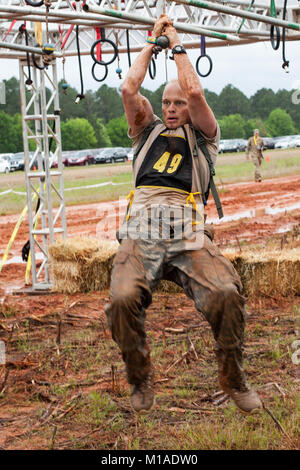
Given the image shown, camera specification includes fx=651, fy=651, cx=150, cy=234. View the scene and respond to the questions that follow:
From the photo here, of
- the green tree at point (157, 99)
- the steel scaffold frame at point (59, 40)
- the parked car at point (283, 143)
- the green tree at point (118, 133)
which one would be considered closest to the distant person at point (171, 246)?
the green tree at point (157, 99)

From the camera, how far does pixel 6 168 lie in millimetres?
42312

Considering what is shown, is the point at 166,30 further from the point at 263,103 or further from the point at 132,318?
the point at 263,103

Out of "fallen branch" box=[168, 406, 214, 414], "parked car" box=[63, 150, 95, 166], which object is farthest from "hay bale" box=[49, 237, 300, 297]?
"parked car" box=[63, 150, 95, 166]

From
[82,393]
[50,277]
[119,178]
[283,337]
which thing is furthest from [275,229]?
[119,178]

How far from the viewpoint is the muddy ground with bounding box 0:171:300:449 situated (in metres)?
5.34

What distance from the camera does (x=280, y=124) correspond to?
286 feet

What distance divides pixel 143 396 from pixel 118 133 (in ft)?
226

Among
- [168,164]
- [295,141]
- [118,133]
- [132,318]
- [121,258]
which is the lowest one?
[295,141]

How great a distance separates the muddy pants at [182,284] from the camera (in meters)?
4.44

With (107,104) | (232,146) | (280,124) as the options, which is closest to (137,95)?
(232,146)

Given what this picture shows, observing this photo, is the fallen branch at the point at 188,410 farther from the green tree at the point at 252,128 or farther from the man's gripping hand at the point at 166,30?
the green tree at the point at 252,128

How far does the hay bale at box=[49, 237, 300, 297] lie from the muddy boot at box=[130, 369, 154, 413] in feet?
15.8

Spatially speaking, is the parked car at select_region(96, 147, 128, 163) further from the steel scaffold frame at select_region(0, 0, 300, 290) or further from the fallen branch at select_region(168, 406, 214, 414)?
the fallen branch at select_region(168, 406, 214, 414)

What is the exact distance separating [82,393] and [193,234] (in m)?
2.34
